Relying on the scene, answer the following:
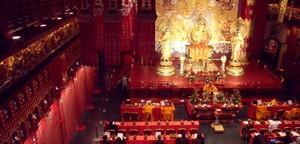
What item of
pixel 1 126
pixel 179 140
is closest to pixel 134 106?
pixel 179 140

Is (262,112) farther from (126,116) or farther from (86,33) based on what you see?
(86,33)

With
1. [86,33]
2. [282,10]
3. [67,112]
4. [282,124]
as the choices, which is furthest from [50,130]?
[282,10]

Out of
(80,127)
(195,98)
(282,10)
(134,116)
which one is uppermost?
(282,10)

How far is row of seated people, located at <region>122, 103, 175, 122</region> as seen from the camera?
13312mm

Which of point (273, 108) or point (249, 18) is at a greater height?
point (249, 18)

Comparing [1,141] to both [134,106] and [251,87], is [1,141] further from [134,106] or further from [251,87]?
[251,87]

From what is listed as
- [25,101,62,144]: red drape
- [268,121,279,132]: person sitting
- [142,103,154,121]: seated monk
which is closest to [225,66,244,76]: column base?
[268,121,279,132]: person sitting

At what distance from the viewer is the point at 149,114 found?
1343 cm

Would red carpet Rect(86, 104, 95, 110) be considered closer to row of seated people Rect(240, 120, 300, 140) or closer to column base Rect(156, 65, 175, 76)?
column base Rect(156, 65, 175, 76)

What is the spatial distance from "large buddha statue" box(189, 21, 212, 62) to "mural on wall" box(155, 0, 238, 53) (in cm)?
103

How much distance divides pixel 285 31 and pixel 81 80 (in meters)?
13.4

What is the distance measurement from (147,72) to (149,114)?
14.0ft

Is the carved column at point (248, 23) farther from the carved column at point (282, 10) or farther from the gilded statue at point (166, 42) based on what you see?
the gilded statue at point (166, 42)

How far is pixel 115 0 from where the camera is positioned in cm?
1603
